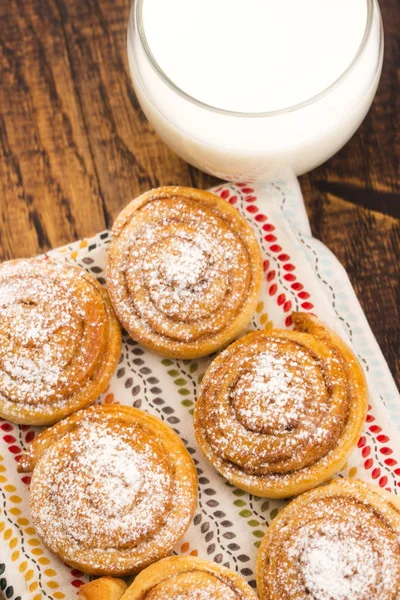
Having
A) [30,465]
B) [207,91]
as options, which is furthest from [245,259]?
[30,465]

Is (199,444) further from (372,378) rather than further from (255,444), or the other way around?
(372,378)

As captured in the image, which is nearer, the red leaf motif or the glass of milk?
the glass of milk

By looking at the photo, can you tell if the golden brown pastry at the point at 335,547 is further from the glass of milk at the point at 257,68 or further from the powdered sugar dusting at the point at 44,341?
the glass of milk at the point at 257,68

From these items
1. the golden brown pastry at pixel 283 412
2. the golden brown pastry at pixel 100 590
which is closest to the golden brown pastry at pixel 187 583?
the golden brown pastry at pixel 100 590

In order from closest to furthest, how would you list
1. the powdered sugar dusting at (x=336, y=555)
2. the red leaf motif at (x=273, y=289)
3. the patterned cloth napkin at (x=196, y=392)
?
the powdered sugar dusting at (x=336, y=555), the patterned cloth napkin at (x=196, y=392), the red leaf motif at (x=273, y=289)

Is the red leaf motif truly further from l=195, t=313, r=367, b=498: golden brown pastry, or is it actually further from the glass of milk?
the glass of milk

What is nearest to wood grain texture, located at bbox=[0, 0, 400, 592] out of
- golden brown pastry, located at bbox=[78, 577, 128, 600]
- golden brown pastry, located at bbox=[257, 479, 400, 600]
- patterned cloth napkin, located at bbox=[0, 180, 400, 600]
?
patterned cloth napkin, located at bbox=[0, 180, 400, 600]
